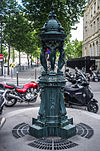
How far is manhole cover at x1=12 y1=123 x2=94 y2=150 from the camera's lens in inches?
149

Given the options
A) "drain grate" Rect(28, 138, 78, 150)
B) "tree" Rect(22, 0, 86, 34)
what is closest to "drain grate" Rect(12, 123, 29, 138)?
"drain grate" Rect(28, 138, 78, 150)

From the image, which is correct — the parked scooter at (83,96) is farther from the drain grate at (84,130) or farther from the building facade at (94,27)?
the building facade at (94,27)

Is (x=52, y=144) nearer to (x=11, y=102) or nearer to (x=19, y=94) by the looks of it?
(x=19, y=94)

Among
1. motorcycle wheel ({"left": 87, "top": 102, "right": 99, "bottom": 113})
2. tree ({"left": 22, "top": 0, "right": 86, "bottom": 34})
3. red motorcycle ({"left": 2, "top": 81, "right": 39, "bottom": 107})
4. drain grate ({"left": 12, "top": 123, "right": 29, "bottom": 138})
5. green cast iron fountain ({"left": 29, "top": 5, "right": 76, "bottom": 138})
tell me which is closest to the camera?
green cast iron fountain ({"left": 29, "top": 5, "right": 76, "bottom": 138})

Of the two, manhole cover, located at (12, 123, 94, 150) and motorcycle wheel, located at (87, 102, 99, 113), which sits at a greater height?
motorcycle wheel, located at (87, 102, 99, 113)

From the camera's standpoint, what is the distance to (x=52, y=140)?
407 centimetres

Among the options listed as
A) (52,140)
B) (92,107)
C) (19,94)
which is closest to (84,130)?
(52,140)

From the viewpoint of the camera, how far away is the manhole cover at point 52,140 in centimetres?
379

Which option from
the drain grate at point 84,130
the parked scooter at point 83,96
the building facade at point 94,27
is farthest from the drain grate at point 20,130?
the building facade at point 94,27

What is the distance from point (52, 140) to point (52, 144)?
20 centimetres

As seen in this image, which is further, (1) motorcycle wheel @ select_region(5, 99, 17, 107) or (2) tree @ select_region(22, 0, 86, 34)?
(2) tree @ select_region(22, 0, 86, 34)

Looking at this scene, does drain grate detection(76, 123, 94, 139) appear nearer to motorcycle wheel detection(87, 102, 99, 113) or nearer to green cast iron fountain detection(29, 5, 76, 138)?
green cast iron fountain detection(29, 5, 76, 138)

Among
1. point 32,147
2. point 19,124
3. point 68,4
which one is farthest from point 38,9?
point 32,147

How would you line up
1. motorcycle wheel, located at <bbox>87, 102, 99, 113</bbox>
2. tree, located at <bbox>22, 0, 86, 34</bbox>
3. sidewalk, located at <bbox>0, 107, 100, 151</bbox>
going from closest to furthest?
sidewalk, located at <bbox>0, 107, 100, 151</bbox> < motorcycle wheel, located at <bbox>87, 102, 99, 113</bbox> < tree, located at <bbox>22, 0, 86, 34</bbox>
